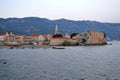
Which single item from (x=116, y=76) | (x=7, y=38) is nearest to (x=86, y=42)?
(x=7, y=38)

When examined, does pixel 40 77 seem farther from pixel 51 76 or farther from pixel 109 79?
pixel 109 79

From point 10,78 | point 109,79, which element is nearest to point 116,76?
point 109,79

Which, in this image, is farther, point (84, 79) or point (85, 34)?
point (85, 34)

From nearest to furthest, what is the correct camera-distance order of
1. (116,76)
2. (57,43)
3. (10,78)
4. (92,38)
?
(10,78), (116,76), (57,43), (92,38)

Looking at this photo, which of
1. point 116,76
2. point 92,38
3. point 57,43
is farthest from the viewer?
point 92,38

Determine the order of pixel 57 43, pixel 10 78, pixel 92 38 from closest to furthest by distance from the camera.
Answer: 1. pixel 10 78
2. pixel 57 43
3. pixel 92 38

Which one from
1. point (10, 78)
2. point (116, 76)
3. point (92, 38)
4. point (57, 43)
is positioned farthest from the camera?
point (92, 38)

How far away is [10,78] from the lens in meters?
40.9

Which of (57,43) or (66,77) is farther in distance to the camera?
(57,43)

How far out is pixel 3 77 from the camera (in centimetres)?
4219

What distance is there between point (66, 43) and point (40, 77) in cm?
14386

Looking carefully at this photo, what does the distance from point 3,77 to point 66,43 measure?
144 metres

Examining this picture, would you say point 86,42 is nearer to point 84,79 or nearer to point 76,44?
point 76,44

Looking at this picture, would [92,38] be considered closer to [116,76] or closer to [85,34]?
[85,34]
